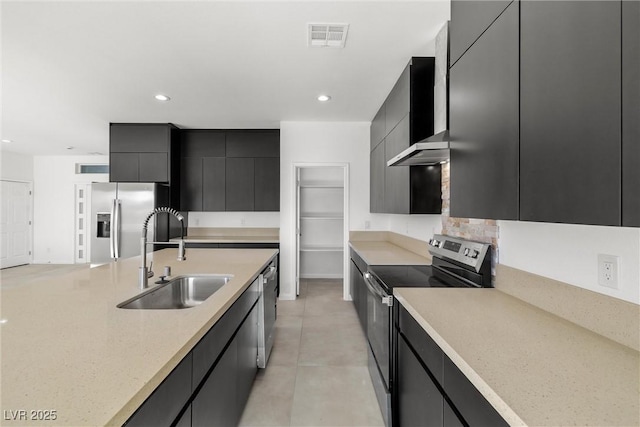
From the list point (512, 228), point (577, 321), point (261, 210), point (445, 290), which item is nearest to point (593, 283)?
point (577, 321)

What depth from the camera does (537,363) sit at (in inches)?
35.8

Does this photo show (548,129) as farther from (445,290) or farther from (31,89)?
(31,89)

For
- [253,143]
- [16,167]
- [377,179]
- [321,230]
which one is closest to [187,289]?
[377,179]

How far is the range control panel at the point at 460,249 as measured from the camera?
1.84 metres

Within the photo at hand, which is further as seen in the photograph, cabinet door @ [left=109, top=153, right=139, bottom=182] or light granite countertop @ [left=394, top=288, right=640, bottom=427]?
cabinet door @ [left=109, top=153, right=139, bottom=182]

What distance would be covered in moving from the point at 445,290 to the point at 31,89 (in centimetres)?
446

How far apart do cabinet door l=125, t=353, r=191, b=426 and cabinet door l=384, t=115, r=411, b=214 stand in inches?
84.4

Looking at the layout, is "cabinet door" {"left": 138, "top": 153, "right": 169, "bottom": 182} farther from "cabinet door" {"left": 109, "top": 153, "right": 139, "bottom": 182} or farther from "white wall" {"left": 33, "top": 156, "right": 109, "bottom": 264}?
"white wall" {"left": 33, "top": 156, "right": 109, "bottom": 264}

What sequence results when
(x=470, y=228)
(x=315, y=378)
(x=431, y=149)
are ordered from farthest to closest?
(x=315, y=378) → (x=470, y=228) → (x=431, y=149)

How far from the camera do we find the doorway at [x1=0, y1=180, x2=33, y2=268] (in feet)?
21.3

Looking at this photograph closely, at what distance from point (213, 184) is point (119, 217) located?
138cm

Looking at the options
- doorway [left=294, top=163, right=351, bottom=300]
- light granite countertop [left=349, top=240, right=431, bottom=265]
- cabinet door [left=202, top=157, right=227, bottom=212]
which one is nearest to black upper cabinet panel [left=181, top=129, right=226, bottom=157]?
cabinet door [left=202, top=157, right=227, bottom=212]

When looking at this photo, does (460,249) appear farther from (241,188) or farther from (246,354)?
(241,188)

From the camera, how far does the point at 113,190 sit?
4.39 m
